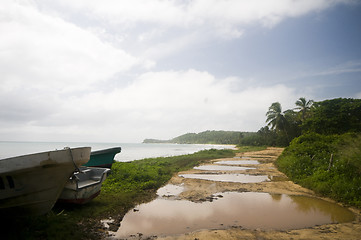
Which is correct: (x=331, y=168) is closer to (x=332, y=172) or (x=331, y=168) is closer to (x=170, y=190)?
(x=332, y=172)

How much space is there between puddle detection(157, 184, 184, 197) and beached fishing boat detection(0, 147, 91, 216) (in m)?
5.10

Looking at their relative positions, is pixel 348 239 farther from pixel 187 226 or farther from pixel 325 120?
pixel 325 120

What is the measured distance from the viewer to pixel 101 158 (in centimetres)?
1286

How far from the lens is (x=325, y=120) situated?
29.2 meters

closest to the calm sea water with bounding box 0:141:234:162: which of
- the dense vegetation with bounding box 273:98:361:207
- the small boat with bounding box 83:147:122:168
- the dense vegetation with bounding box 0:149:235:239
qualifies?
the small boat with bounding box 83:147:122:168

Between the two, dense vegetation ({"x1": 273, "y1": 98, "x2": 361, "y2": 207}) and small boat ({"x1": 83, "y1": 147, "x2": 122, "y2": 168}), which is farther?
small boat ({"x1": 83, "y1": 147, "x2": 122, "y2": 168})

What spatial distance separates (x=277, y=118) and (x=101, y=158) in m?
37.2

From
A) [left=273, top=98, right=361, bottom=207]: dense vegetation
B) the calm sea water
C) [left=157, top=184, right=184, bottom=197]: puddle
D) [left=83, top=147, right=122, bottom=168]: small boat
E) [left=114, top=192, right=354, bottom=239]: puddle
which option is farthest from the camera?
the calm sea water

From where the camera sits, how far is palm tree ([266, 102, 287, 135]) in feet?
132

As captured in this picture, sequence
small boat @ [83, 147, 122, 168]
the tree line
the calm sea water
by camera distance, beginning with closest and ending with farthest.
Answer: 1. small boat @ [83, 147, 122, 168]
2. the tree line
3. the calm sea water

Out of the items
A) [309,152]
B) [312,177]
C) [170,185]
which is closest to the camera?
[312,177]

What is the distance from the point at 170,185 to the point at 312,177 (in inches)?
315

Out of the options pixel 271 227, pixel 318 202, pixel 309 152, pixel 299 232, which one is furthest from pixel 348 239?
pixel 309 152

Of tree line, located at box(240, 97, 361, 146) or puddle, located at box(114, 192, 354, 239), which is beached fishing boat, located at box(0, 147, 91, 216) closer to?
puddle, located at box(114, 192, 354, 239)
